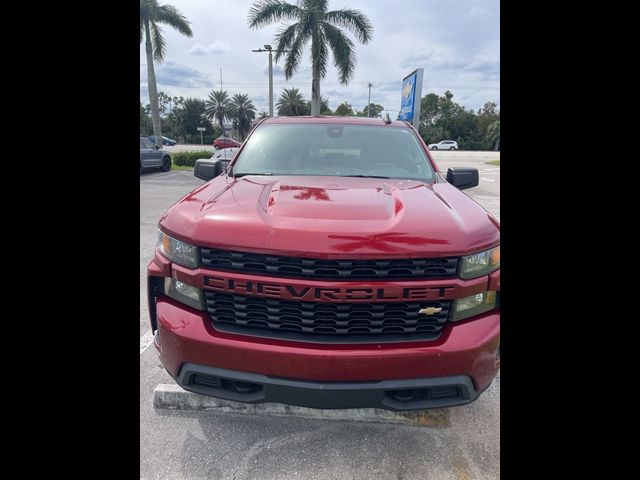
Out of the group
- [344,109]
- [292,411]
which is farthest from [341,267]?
[344,109]

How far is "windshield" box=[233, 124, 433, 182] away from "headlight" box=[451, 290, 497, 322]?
112 cm

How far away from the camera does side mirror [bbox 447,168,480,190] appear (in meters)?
2.99

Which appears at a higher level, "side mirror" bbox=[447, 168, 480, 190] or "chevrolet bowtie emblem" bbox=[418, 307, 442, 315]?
"side mirror" bbox=[447, 168, 480, 190]

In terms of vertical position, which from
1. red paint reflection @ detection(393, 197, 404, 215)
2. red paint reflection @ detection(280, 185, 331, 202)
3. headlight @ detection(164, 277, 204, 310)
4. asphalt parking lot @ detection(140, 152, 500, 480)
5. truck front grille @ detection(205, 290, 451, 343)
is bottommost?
asphalt parking lot @ detection(140, 152, 500, 480)

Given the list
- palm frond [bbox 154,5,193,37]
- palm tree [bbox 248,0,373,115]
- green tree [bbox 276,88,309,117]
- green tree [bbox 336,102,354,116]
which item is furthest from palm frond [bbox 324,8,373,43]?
green tree [bbox 336,102,354,116]

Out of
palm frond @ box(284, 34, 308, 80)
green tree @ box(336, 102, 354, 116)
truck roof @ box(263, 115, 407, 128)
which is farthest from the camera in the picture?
green tree @ box(336, 102, 354, 116)

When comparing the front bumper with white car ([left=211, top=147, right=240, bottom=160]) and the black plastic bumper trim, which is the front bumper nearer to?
the black plastic bumper trim

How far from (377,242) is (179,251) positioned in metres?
0.95

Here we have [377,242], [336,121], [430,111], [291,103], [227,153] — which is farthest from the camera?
[430,111]

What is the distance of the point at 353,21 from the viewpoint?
1638 cm

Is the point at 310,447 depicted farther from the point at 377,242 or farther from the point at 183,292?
the point at 377,242

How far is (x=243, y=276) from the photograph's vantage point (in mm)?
1682

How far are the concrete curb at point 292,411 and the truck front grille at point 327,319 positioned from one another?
60 centimetres

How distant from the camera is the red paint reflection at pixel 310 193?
6.40ft
